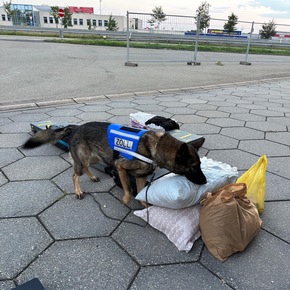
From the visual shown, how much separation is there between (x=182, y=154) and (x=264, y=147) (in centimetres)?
219

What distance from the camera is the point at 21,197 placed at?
2568mm

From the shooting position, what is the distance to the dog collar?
2309mm

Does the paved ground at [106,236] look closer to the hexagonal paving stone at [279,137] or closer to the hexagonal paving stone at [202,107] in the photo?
the hexagonal paving stone at [279,137]

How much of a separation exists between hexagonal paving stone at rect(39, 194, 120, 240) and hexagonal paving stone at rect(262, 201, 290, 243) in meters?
1.25

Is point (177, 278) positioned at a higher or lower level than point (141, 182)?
lower

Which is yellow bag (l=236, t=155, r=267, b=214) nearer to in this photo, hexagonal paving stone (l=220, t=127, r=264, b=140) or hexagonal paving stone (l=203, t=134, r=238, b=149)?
hexagonal paving stone (l=203, t=134, r=238, b=149)

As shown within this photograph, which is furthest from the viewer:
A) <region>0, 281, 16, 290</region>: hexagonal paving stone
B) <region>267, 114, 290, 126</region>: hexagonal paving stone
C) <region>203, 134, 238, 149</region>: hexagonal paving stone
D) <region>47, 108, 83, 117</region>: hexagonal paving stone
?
<region>47, 108, 83, 117</region>: hexagonal paving stone

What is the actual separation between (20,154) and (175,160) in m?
2.24

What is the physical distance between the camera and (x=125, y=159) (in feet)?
7.83

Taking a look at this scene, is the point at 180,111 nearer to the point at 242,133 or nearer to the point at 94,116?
the point at 242,133

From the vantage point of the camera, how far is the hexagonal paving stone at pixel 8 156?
325 cm

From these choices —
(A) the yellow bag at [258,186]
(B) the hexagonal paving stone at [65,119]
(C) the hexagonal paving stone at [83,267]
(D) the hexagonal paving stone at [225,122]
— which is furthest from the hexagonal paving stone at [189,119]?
(C) the hexagonal paving stone at [83,267]

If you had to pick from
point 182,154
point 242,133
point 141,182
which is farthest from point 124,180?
point 242,133

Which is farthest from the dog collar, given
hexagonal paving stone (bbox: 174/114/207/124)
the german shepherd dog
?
hexagonal paving stone (bbox: 174/114/207/124)
